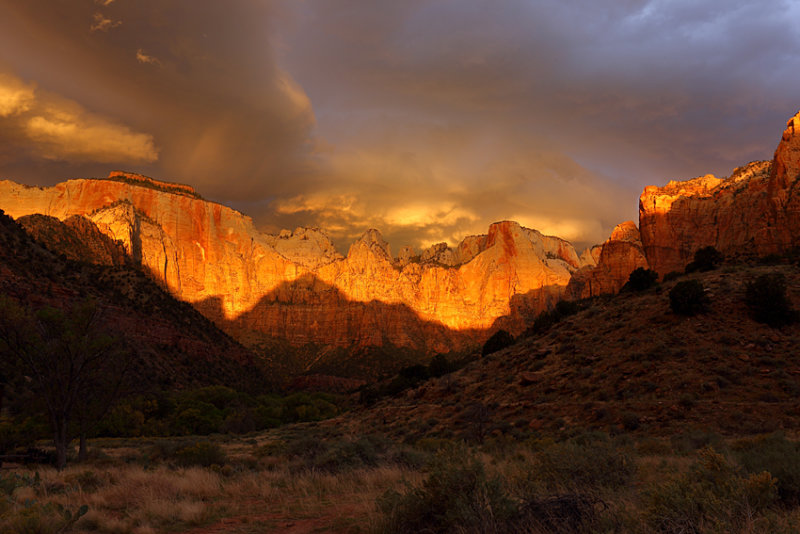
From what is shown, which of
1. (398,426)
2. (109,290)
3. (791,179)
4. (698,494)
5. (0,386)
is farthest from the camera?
(109,290)

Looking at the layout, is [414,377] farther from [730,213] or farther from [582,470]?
[730,213]

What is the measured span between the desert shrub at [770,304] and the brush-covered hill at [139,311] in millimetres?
53452

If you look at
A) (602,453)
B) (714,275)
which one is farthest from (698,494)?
(714,275)

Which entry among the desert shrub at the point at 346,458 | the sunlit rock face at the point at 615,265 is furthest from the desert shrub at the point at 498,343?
the sunlit rock face at the point at 615,265

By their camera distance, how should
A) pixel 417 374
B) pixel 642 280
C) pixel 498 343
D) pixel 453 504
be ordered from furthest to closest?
pixel 417 374 < pixel 498 343 < pixel 642 280 < pixel 453 504

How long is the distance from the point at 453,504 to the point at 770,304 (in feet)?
98.7

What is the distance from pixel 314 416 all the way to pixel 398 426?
116ft

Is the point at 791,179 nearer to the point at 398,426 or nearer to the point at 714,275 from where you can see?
the point at 714,275

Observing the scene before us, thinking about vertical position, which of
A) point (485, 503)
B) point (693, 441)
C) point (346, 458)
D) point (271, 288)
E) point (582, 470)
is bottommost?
point (693, 441)

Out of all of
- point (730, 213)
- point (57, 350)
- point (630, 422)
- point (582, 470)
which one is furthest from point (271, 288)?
point (582, 470)

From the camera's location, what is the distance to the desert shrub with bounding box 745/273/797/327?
26.0 metres

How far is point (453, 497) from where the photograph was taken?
5949 millimetres

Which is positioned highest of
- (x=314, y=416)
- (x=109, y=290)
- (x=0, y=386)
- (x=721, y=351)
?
(x=109, y=290)

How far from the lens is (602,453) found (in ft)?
29.2
